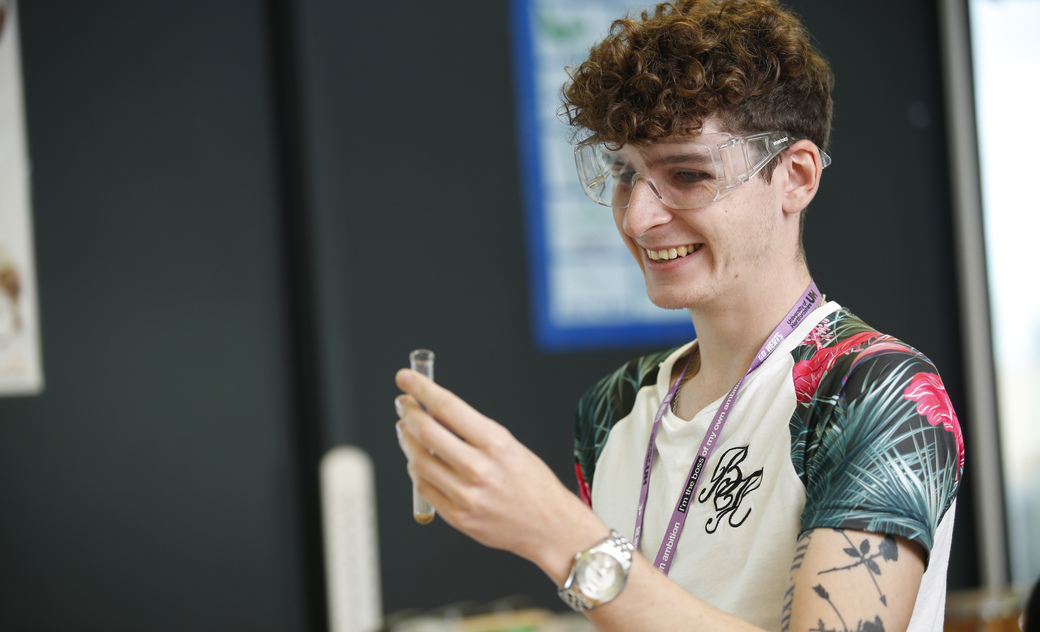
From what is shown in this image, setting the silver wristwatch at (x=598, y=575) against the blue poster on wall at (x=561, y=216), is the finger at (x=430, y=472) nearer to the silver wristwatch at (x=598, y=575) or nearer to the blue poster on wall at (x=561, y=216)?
the silver wristwatch at (x=598, y=575)

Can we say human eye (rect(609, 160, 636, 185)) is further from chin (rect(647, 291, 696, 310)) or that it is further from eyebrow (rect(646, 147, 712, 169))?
chin (rect(647, 291, 696, 310))

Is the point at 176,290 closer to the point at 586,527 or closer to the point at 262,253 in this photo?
the point at 262,253

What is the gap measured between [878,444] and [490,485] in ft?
1.37

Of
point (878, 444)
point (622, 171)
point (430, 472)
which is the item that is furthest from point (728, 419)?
point (430, 472)

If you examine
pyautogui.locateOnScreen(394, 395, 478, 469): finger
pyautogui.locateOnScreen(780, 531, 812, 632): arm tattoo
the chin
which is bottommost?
pyautogui.locateOnScreen(780, 531, 812, 632): arm tattoo

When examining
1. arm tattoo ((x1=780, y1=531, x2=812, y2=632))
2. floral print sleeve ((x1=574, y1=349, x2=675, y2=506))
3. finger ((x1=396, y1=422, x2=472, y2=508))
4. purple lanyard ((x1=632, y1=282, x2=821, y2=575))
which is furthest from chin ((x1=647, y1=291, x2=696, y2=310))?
finger ((x1=396, y1=422, x2=472, y2=508))

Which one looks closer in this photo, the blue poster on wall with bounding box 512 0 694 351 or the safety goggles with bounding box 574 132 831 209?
the safety goggles with bounding box 574 132 831 209

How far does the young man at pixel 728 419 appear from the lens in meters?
0.82

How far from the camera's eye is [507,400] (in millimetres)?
3184

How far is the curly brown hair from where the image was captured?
1.10 metres

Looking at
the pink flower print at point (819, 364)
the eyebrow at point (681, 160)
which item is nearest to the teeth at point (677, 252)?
the eyebrow at point (681, 160)

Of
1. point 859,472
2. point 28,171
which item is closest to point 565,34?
point 28,171

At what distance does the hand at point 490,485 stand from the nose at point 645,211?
1.44 ft

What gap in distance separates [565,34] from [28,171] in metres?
1.90
